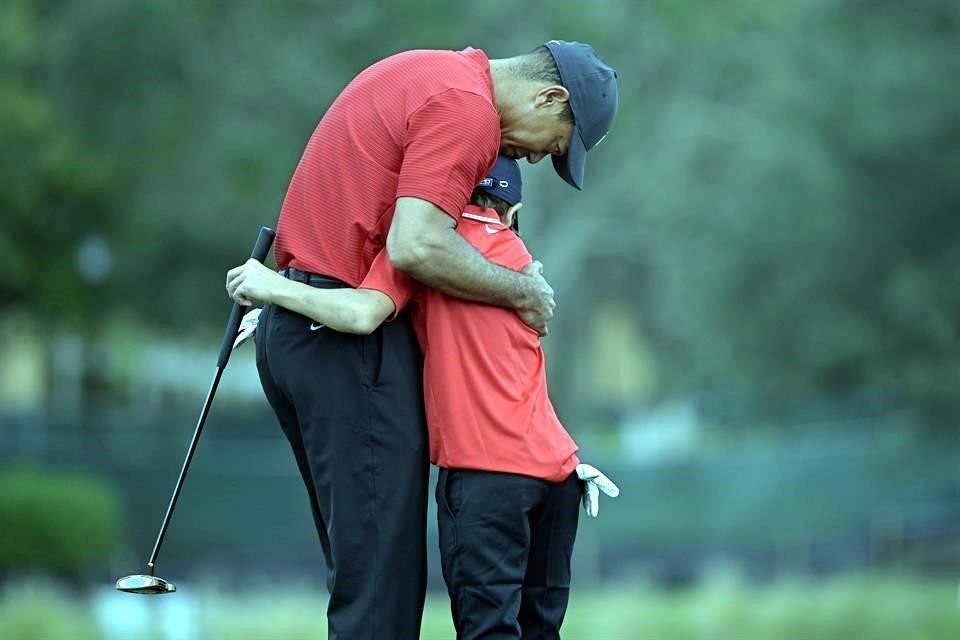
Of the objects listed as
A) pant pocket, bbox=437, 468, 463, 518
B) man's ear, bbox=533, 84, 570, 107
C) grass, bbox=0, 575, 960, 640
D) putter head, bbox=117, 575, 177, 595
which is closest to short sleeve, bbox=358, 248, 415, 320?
pant pocket, bbox=437, 468, 463, 518

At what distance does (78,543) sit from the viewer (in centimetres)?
1947

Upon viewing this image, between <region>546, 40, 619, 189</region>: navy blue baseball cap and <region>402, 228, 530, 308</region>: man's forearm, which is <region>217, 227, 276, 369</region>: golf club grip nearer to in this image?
<region>402, 228, 530, 308</region>: man's forearm

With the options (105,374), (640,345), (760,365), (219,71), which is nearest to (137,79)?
(219,71)

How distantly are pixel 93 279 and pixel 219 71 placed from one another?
3.31 metres

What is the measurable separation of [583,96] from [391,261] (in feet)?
1.97

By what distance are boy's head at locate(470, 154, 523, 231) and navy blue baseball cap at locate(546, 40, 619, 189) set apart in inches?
4.7

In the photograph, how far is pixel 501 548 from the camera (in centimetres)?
389

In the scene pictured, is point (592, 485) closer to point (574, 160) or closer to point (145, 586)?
point (574, 160)

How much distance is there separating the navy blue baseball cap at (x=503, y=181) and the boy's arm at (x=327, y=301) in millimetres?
406

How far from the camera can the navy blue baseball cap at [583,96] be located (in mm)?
3965

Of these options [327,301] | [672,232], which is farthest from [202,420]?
[672,232]

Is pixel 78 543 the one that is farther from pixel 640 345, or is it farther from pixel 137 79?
pixel 640 345

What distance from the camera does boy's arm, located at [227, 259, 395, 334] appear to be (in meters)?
3.84

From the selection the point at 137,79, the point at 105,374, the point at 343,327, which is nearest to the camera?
the point at 343,327
